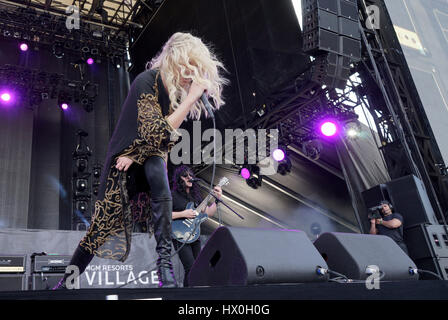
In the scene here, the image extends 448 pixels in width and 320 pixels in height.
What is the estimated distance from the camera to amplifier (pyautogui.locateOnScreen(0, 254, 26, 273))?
12.6ft

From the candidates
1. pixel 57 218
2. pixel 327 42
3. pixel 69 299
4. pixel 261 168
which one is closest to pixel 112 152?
pixel 69 299

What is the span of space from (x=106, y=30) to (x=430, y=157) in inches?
339

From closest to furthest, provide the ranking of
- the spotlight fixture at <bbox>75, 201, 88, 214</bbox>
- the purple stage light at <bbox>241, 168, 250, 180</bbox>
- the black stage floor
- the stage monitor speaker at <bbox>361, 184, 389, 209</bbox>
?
1. the black stage floor
2. the stage monitor speaker at <bbox>361, 184, 389, 209</bbox>
3. the purple stage light at <bbox>241, 168, 250, 180</bbox>
4. the spotlight fixture at <bbox>75, 201, 88, 214</bbox>

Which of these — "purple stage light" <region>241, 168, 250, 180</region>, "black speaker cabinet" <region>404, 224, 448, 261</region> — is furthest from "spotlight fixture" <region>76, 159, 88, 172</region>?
"black speaker cabinet" <region>404, 224, 448, 261</region>

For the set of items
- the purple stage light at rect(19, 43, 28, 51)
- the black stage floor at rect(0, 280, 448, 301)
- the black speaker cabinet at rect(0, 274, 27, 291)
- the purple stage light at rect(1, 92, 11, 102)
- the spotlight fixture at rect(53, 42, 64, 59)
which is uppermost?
the purple stage light at rect(19, 43, 28, 51)

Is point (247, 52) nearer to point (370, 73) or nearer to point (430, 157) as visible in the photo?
point (370, 73)

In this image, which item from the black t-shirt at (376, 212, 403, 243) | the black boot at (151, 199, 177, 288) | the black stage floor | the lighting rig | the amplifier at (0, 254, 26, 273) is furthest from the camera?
the lighting rig

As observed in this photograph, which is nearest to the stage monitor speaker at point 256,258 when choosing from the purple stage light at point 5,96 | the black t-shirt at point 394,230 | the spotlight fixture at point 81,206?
the black t-shirt at point 394,230

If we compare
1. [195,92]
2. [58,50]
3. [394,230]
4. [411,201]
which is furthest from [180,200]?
[58,50]

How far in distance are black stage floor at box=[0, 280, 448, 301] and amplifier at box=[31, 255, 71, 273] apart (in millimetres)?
3416

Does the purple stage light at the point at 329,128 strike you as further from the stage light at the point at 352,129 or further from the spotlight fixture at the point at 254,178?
the spotlight fixture at the point at 254,178

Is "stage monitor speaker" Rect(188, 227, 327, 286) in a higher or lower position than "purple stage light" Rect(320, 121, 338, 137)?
lower

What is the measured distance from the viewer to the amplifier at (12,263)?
3.84 m

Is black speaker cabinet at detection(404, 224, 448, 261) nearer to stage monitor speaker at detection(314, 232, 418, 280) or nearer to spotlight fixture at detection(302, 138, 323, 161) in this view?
stage monitor speaker at detection(314, 232, 418, 280)
